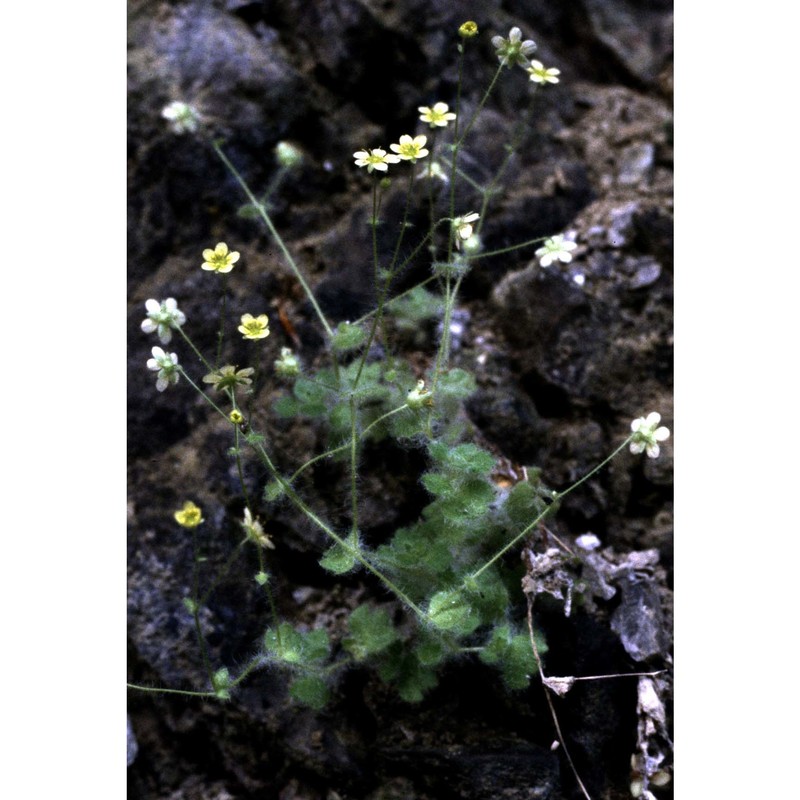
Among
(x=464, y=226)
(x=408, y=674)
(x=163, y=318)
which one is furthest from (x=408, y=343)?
(x=408, y=674)

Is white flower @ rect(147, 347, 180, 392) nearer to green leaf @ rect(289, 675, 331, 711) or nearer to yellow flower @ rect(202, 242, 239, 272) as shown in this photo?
yellow flower @ rect(202, 242, 239, 272)

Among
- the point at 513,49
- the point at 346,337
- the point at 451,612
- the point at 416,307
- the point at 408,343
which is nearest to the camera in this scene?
the point at 451,612

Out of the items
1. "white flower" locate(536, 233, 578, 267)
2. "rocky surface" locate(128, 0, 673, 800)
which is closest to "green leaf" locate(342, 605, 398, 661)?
"rocky surface" locate(128, 0, 673, 800)

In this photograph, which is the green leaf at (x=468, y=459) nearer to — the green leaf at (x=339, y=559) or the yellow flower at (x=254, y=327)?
the green leaf at (x=339, y=559)

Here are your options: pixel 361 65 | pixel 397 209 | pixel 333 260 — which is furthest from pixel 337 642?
pixel 361 65

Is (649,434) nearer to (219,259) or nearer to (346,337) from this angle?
(346,337)

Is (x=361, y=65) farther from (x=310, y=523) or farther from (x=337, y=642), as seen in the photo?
(x=337, y=642)

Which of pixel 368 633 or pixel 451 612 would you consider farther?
pixel 368 633
